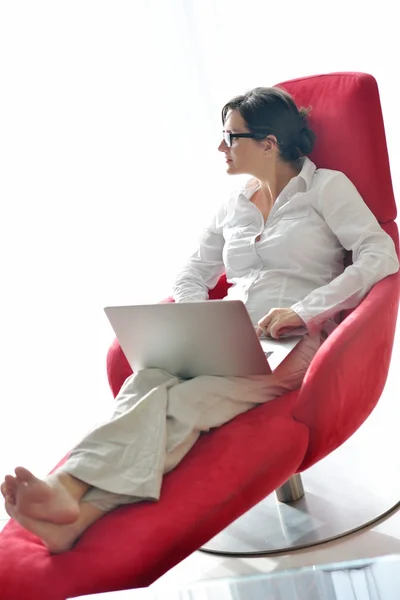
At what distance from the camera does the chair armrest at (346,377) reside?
1.64m

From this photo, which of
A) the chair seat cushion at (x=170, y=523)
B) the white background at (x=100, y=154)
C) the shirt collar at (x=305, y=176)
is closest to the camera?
the chair seat cushion at (x=170, y=523)

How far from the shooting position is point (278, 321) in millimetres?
1801

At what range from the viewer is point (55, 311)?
2.99 meters

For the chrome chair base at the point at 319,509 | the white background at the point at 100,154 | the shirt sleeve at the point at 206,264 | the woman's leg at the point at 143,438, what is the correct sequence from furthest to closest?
the white background at the point at 100,154 < the shirt sleeve at the point at 206,264 < the chrome chair base at the point at 319,509 < the woman's leg at the point at 143,438

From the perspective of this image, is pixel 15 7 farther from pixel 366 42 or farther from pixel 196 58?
pixel 366 42

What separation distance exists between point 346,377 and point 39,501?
26.4 inches

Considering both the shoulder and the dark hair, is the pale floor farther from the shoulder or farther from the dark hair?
the dark hair

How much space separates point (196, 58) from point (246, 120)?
1008mm

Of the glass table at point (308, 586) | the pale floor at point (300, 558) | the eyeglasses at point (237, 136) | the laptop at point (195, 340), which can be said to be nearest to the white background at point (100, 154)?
the eyeglasses at point (237, 136)

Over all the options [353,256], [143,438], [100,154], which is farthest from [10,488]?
[100,154]

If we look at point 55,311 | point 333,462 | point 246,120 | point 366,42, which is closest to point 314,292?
point 246,120

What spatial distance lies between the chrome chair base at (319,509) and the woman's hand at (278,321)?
0.46m

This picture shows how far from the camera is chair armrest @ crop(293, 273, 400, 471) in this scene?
164 cm

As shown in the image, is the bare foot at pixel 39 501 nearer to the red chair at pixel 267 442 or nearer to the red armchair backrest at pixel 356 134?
the red chair at pixel 267 442
